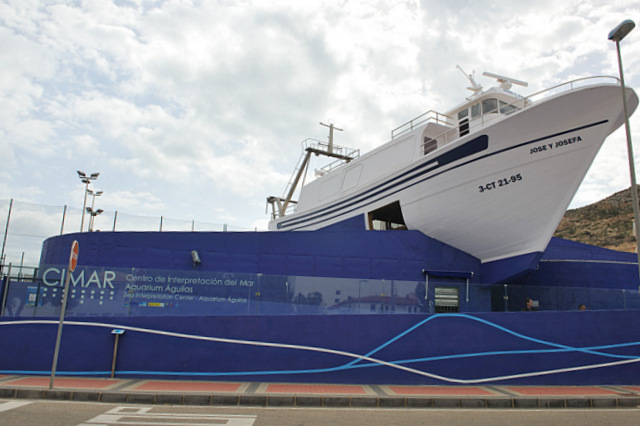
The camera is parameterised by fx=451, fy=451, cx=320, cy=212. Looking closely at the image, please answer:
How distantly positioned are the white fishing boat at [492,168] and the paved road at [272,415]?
796cm

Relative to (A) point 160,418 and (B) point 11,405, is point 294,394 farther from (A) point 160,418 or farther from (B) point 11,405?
(B) point 11,405

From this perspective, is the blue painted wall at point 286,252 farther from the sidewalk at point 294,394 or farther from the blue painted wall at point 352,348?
the sidewalk at point 294,394

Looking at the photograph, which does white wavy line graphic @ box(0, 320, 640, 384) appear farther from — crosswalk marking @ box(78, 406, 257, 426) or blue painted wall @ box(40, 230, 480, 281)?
blue painted wall @ box(40, 230, 480, 281)

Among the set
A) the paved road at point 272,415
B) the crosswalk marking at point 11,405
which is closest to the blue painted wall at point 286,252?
the paved road at point 272,415

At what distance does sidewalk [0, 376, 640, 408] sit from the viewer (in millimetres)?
8641

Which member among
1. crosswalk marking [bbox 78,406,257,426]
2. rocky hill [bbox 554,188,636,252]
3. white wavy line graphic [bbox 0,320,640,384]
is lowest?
crosswalk marking [bbox 78,406,257,426]

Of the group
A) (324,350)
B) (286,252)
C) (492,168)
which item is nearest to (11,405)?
(324,350)

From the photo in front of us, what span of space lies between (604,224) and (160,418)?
79089 millimetres

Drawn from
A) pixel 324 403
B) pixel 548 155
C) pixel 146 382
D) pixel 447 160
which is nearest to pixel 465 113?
pixel 447 160

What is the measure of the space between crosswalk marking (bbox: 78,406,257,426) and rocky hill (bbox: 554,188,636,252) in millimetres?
65421

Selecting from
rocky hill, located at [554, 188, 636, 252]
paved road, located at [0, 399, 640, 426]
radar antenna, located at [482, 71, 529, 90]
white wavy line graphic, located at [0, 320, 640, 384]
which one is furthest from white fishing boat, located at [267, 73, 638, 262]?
rocky hill, located at [554, 188, 636, 252]

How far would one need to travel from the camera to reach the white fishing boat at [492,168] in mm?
14266

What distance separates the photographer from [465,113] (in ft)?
60.1

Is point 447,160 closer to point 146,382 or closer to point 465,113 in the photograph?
point 465,113
